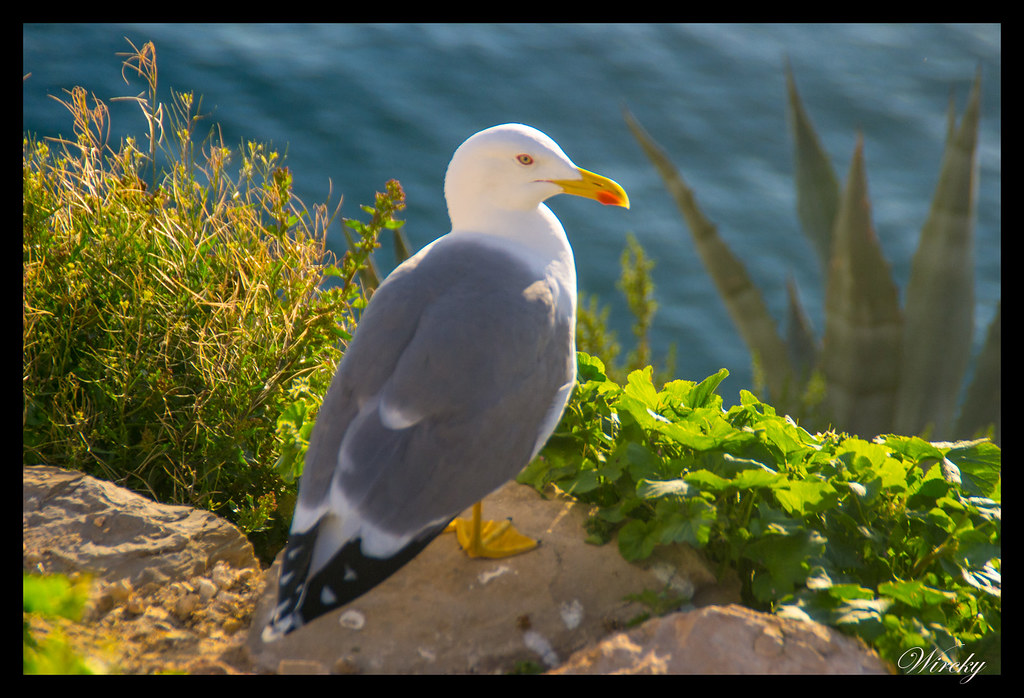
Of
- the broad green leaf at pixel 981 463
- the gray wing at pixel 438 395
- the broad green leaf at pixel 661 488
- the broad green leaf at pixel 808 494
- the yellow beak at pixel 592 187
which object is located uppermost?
the yellow beak at pixel 592 187

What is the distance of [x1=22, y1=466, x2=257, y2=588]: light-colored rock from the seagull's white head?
1226 mm

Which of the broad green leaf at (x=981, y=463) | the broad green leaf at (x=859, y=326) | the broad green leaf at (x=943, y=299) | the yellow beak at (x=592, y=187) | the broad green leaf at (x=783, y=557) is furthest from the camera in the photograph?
the broad green leaf at (x=859, y=326)

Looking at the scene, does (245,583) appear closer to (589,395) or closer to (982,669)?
(589,395)

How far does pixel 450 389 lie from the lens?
2113mm

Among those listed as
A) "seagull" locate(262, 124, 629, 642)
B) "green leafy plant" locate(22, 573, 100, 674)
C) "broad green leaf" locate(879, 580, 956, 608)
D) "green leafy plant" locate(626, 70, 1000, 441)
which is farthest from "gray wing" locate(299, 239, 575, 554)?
"green leafy plant" locate(626, 70, 1000, 441)

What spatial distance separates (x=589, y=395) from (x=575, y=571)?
23.9 inches

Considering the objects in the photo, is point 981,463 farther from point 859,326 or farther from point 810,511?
point 859,326

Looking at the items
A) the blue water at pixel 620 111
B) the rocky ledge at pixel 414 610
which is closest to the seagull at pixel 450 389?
the rocky ledge at pixel 414 610

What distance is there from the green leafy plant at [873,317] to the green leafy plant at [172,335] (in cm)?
272

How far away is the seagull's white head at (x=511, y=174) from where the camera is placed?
251cm

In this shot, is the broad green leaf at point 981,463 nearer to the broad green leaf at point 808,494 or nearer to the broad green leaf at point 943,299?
the broad green leaf at point 808,494

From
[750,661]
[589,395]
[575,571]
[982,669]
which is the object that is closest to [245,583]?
[575,571]

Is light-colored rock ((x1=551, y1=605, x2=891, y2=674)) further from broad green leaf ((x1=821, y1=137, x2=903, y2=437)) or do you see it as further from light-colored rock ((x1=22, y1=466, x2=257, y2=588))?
broad green leaf ((x1=821, y1=137, x2=903, y2=437))

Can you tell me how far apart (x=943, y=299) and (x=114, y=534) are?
14.8 ft
